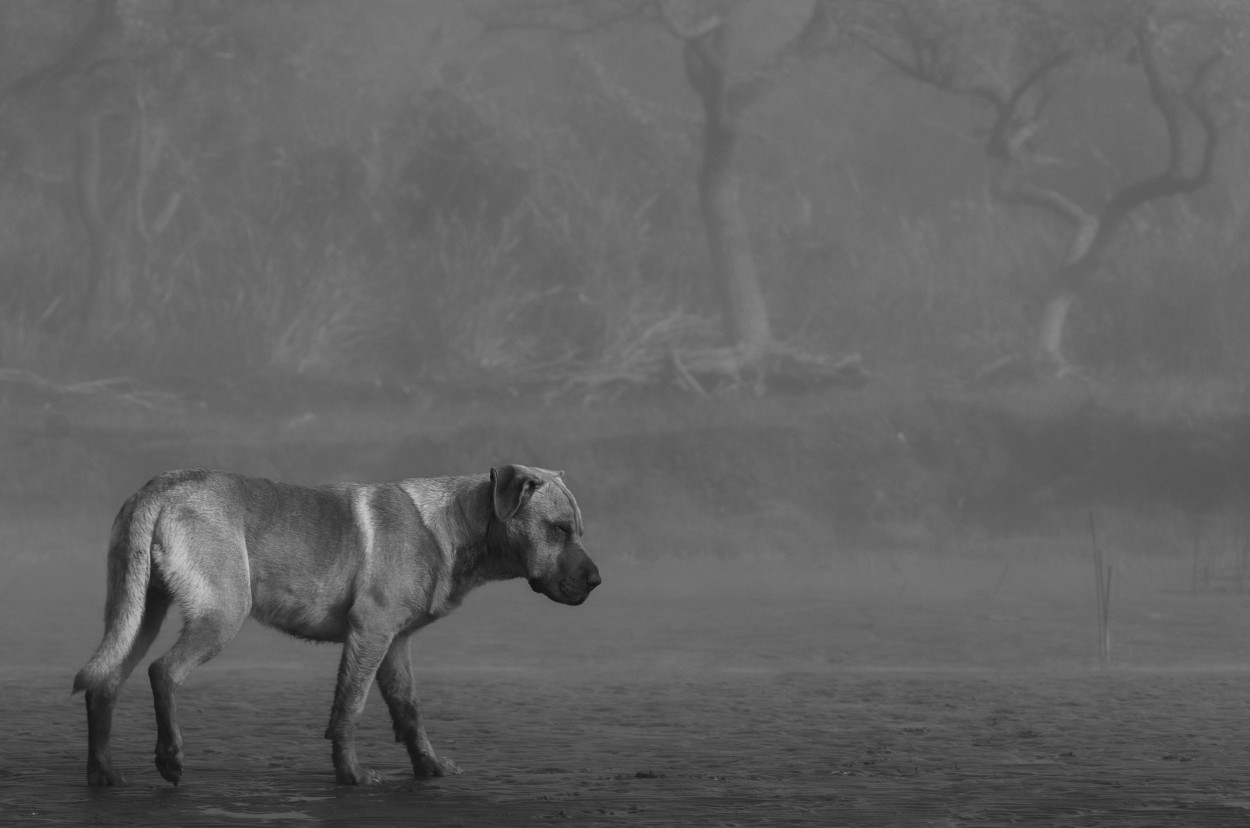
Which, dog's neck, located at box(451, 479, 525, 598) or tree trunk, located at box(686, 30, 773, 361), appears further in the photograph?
tree trunk, located at box(686, 30, 773, 361)

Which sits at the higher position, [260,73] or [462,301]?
[260,73]

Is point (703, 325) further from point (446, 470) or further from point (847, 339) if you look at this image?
point (446, 470)

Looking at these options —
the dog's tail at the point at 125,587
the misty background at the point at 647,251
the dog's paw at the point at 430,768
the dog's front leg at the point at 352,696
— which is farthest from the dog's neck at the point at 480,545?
the misty background at the point at 647,251

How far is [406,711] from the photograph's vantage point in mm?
7566

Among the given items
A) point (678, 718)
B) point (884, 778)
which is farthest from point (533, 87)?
point (884, 778)

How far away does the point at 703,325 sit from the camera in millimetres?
30078

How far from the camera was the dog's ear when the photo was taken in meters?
7.46

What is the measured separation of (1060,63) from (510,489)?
2373cm

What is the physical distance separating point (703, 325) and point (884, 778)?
900 inches

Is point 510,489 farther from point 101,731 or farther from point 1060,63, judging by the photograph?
point 1060,63

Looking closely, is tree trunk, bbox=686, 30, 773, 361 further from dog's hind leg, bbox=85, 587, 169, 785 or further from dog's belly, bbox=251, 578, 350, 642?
dog's hind leg, bbox=85, 587, 169, 785

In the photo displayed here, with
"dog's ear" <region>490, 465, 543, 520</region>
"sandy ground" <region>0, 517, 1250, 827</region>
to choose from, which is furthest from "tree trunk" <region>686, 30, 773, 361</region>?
"dog's ear" <region>490, 465, 543, 520</region>

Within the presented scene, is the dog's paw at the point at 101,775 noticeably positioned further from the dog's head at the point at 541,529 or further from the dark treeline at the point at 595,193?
the dark treeline at the point at 595,193

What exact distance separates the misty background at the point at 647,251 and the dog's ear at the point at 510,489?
18.1m
